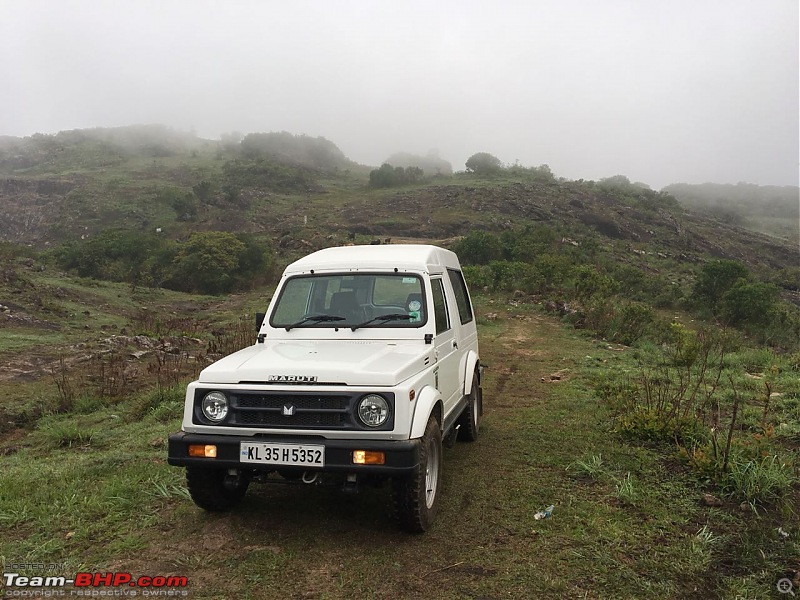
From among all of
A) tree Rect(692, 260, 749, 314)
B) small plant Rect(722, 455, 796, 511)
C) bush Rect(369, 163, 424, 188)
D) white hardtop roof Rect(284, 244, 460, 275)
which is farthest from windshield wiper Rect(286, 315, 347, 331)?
bush Rect(369, 163, 424, 188)

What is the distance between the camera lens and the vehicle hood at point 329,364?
3.37 meters

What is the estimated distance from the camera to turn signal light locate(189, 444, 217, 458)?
3.39 m

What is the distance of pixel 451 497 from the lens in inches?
167

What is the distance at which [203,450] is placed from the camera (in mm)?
3408

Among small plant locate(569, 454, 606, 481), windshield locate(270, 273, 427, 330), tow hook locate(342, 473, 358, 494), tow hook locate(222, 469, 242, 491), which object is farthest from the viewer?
small plant locate(569, 454, 606, 481)

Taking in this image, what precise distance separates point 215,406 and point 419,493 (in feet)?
4.65

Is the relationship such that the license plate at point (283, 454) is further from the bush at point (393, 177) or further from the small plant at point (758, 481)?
the bush at point (393, 177)

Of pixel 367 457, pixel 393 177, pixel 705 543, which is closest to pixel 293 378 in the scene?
pixel 367 457

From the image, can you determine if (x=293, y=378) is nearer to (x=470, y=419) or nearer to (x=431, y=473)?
(x=431, y=473)

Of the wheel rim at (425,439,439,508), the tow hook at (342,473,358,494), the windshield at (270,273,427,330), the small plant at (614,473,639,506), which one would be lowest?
the small plant at (614,473,639,506)

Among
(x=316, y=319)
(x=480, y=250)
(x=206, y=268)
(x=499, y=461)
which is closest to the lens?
(x=316, y=319)

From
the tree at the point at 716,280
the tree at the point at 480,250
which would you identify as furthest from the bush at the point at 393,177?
the tree at the point at 716,280

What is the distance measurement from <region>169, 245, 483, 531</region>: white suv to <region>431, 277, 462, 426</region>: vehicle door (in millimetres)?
25

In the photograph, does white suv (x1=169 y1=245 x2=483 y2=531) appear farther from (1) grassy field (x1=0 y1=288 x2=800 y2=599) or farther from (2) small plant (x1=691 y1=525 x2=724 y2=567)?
(2) small plant (x1=691 y1=525 x2=724 y2=567)
